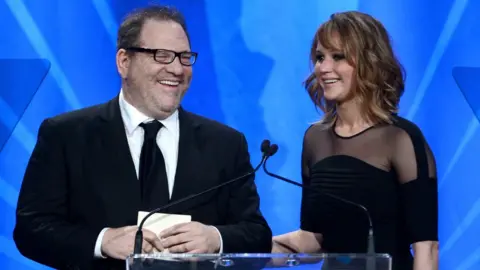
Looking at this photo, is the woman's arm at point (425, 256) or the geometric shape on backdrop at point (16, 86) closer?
the woman's arm at point (425, 256)

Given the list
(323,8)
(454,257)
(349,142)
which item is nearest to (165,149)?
(349,142)

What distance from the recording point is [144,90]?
7.67 feet

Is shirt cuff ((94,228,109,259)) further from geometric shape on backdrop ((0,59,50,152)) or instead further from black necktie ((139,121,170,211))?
geometric shape on backdrop ((0,59,50,152))

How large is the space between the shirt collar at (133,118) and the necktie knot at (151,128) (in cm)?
2

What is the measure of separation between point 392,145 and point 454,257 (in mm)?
1028

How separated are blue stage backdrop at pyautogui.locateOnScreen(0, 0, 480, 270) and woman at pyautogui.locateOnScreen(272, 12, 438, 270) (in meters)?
0.70

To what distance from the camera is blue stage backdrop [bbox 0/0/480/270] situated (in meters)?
3.21

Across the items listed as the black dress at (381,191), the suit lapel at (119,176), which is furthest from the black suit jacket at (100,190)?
the black dress at (381,191)

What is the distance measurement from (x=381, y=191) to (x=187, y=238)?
0.66 m

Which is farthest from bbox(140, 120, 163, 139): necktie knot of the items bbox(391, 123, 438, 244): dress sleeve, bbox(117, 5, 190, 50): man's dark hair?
bbox(391, 123, 438, 244): dress sleeve

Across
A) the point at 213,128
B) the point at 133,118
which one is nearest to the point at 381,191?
the point at 213,128

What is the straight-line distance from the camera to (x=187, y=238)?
2074mm

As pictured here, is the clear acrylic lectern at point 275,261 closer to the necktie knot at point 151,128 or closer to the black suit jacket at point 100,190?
the black suit jacket at point 100,190

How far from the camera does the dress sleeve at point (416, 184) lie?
2.37 metres
